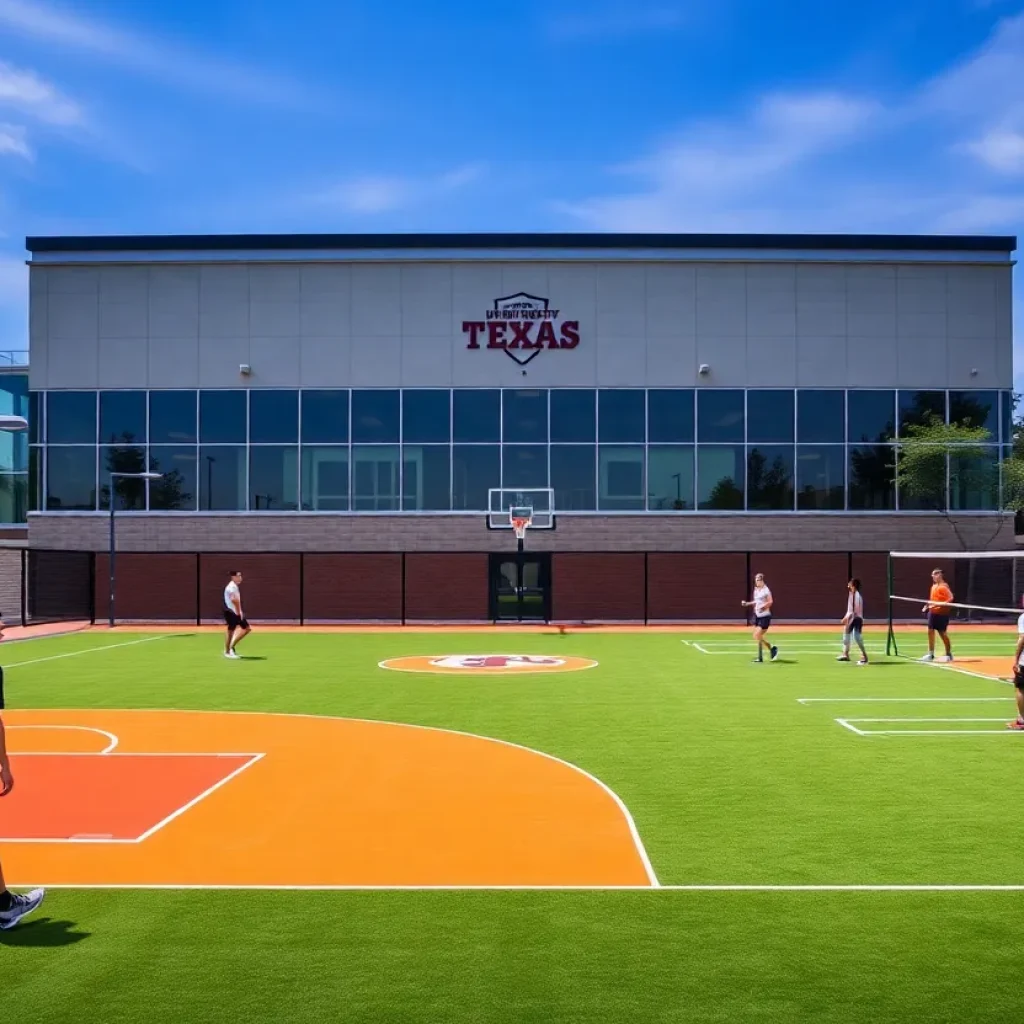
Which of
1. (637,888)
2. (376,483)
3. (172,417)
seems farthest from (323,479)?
(637,888)

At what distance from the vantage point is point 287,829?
34.5ft

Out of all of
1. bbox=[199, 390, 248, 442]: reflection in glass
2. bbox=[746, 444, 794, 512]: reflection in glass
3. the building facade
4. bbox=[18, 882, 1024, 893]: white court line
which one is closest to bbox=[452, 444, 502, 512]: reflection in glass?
the building facade

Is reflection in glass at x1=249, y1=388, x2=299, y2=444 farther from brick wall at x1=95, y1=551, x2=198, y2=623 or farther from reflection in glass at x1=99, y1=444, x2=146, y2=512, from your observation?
brick wall at x1=95, y1=551, x2=198, y2=623

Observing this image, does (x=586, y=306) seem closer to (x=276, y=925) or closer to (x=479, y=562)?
(x=479, y=562)

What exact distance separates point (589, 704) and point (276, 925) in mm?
11909

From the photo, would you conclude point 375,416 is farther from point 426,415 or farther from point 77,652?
point 77,652

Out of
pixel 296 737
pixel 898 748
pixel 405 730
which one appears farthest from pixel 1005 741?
pixel 296 737

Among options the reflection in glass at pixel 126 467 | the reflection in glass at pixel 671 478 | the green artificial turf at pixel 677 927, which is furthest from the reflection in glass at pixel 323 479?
the green artificial turf at pixel 677 927

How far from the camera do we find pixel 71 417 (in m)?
45.6

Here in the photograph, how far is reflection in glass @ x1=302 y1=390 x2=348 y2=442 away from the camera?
44.9 m

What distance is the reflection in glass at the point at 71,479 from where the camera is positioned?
45.6m

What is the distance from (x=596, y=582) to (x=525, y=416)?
23.9ft

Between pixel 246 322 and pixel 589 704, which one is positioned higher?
pixel 246 322

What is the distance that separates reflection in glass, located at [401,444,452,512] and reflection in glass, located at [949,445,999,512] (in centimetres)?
2034
